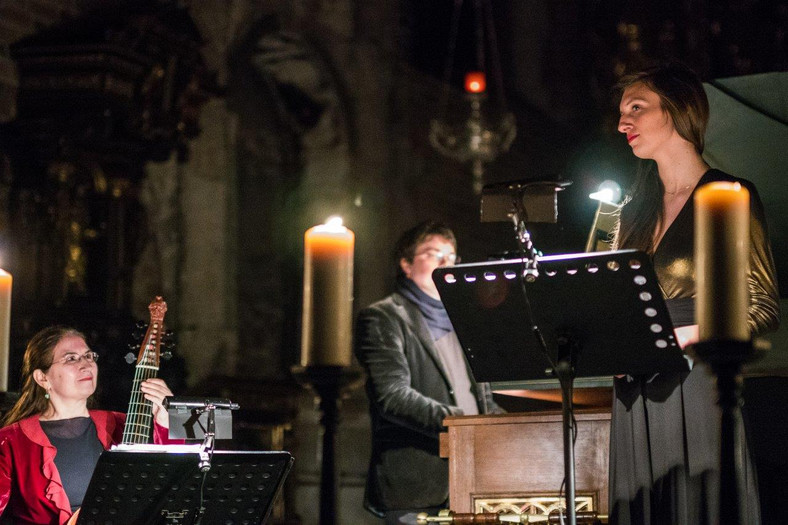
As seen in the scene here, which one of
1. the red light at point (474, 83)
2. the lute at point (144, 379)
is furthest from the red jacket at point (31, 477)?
the red light at point (474, 83)

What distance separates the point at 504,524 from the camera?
3.92 metres

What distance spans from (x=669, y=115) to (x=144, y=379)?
2.08 metres

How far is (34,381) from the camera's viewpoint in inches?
192

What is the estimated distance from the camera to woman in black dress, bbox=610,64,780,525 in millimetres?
3441

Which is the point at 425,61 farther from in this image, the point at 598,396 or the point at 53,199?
the point at 598,396

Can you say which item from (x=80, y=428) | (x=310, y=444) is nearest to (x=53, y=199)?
(x=80, y=428)

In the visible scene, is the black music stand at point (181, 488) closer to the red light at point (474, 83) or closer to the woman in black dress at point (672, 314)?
the woman in black dress at point (672, 314)

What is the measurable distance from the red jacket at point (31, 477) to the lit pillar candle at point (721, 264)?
8.37ft

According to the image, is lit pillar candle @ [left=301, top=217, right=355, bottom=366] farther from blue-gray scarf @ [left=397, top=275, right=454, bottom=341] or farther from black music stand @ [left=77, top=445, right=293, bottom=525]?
blue-gray scarf @ [left=397, top=275, right=454, bottom=341]

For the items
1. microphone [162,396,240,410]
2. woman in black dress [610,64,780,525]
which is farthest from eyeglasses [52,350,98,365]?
woman in black dress [610,64,780,525]

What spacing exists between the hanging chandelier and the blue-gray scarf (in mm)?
5506

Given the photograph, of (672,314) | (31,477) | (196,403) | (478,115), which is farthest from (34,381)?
(478,115)

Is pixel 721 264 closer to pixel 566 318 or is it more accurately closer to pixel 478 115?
pixel 566 318

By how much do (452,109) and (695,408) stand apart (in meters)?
9.01
